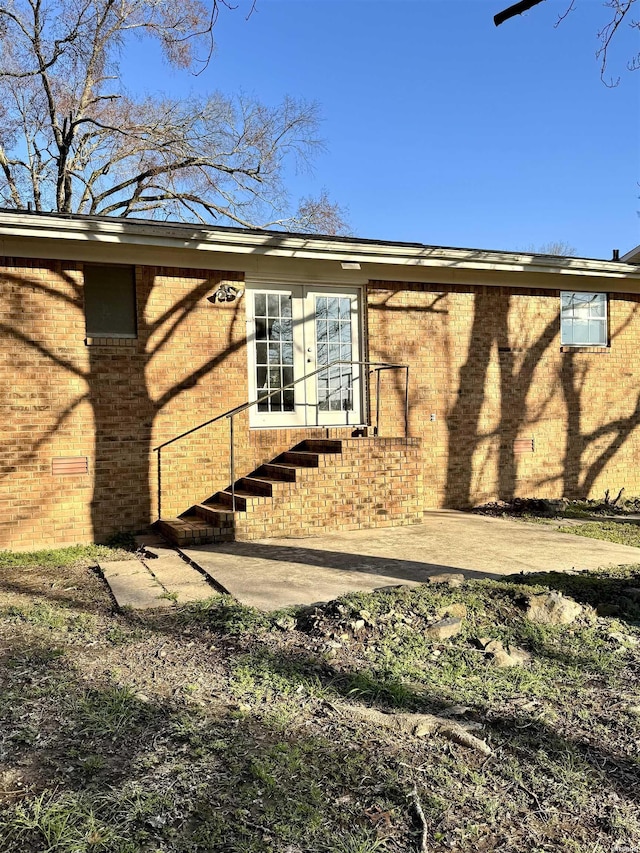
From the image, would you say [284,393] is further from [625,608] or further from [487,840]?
[487,840]

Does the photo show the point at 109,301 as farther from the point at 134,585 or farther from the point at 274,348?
the point at 134,585

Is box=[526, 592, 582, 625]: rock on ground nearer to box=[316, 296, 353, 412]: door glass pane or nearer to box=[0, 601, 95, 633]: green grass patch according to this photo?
box=[0, 601, 95, 633]: green grass patch

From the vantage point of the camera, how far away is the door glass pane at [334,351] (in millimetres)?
10062

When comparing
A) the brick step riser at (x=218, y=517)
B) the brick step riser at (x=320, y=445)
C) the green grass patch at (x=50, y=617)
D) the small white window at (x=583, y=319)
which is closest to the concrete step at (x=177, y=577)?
the brick step riser at (x=218, y=517)

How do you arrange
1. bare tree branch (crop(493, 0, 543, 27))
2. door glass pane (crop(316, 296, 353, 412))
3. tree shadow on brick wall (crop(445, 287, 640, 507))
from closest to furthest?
1. bare tree branch (crop(493, 0, 543, 27))
2. door glass pane (crop(316, 296, 353, 412))
3. tree shadow on brick wall (crop(445, 287, 640, 507))

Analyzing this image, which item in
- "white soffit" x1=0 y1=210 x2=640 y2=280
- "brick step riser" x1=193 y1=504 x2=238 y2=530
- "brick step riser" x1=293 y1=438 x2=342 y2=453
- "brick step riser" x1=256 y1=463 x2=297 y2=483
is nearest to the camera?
"white soffit" x1=0 y1=210 x2=640 y2=280

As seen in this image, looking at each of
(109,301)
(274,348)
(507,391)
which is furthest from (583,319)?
(109,301)

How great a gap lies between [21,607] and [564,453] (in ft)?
29.7

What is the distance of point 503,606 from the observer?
5.03 meters

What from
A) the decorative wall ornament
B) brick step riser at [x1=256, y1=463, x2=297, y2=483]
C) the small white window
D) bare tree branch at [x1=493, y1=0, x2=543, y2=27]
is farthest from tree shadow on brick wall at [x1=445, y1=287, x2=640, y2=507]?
bare tree branch at [x1=493, y1=0, x2=543, y2=27]

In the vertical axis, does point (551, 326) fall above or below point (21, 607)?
above

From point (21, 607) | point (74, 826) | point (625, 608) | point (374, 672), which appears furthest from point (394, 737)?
point (21, 607)

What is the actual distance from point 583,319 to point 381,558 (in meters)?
7.16

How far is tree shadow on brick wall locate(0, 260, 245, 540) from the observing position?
809cm
